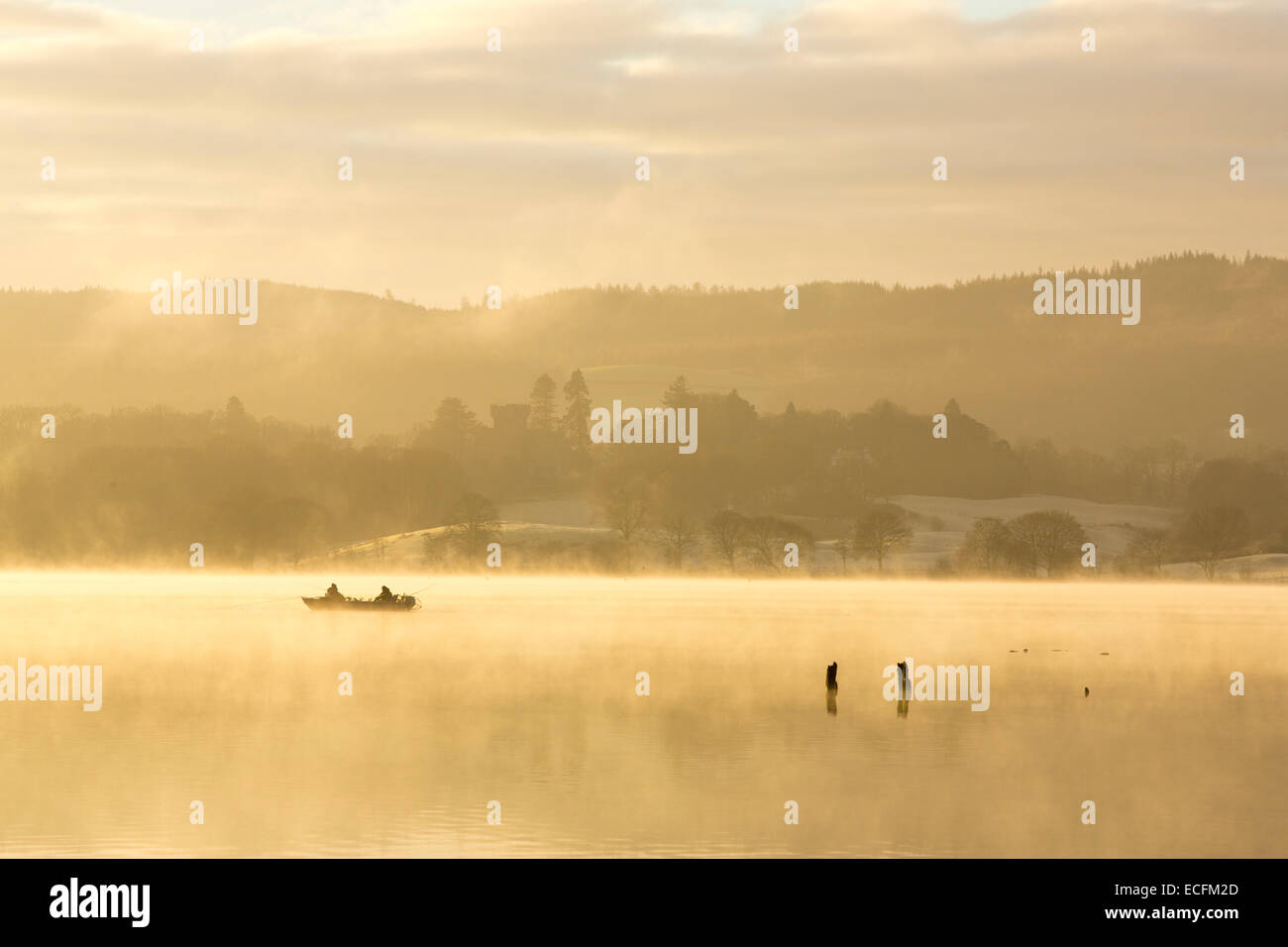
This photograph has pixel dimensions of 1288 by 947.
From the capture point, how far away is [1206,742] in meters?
57.6

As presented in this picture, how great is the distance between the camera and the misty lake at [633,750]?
41.2 metres

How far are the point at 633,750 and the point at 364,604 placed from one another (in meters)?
86.9

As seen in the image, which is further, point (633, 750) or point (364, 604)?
point (364, 604)

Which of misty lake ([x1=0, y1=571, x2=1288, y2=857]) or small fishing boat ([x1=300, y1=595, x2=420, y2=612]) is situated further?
small fishing boat ([x1=300, y1=595, x2=420, y2=612])

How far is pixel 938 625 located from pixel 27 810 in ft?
297

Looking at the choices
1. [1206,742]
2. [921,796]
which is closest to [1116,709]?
[1206,742]

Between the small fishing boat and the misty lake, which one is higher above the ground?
the small fishing boat

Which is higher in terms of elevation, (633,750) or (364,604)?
(364,604)

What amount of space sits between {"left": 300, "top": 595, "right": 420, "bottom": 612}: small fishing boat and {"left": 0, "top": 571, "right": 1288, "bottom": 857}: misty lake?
27.3m

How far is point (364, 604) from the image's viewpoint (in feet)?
455

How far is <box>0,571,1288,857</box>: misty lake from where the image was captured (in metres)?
41.2

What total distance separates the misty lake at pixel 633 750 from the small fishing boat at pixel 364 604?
89.7ft
